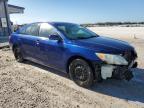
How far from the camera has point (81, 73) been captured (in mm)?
5727

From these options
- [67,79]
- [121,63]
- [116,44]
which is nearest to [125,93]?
[121,63]

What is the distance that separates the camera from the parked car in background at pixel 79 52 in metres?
5.32

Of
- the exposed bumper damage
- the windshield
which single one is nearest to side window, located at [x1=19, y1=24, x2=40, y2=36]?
the windshield

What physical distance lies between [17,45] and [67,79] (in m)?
2.68

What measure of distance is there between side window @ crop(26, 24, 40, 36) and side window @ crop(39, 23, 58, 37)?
22 cm

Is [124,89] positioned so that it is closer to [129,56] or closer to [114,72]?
[114,72]

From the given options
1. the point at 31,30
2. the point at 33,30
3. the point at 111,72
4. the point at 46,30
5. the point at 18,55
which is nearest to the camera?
the point at 111,72

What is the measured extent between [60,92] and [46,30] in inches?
86.7

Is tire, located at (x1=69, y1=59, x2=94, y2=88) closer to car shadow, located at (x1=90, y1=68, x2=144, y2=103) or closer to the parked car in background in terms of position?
the parked car in background

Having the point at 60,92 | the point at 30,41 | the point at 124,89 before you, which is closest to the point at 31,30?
the point at 30,41

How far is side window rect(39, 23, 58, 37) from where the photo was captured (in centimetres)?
665

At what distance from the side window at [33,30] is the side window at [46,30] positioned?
22cm

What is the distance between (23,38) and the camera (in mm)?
7781

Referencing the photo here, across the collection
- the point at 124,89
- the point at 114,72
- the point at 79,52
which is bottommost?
the point at 124,89
